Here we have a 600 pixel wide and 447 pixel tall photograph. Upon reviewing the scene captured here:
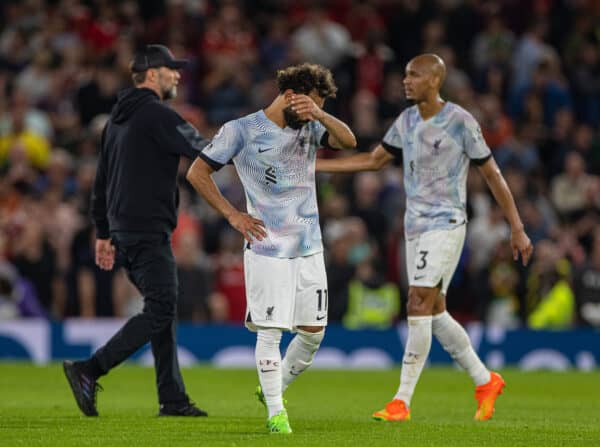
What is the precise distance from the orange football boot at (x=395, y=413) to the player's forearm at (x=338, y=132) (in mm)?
2099

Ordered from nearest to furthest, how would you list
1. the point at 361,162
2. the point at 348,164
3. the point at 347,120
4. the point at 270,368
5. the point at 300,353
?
the point at 270,368 → the point at 300,353 → the point at 348,164 → the point at 361,162 → the point at 347,120

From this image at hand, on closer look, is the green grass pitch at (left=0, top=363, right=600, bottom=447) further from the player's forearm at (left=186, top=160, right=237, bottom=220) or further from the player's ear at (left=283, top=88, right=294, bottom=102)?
the player's ear at (left=283, top=88, right=294, bottom=102)

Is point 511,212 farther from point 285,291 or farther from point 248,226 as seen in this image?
point 248,226

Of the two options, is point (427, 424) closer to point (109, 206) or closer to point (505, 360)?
point (109, 206)

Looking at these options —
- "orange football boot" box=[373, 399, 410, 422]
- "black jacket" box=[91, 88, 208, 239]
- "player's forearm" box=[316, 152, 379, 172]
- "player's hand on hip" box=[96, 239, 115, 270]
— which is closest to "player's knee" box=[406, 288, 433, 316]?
"orange football boot" box=[373, 399, 410, 422]

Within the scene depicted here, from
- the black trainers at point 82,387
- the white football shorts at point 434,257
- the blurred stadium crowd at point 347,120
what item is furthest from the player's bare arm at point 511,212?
the blurred stadium crowd at point 347,120

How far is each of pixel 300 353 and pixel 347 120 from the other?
1146 centimetres

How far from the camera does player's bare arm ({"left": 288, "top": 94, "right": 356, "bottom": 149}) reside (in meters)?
8.70

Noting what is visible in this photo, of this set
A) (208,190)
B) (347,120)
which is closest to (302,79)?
(208,190)

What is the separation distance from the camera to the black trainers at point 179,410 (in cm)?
1009

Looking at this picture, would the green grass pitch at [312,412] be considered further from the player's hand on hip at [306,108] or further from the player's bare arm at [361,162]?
the player's hand on hip at [306,108]

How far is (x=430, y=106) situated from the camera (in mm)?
Answer: 10320

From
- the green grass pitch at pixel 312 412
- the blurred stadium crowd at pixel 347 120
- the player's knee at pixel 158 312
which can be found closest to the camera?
the green grass pitch at pixel 312 412

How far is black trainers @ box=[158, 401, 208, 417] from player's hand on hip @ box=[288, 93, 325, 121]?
101 inches
